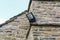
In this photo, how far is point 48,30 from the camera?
4453 mm

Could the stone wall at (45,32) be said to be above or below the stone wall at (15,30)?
above

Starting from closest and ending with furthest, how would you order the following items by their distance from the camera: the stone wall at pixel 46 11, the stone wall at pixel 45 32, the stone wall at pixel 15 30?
the stone wall at pixel 45 32, the stone wall at pixel 46 11, the stone wall at pixel 15 30

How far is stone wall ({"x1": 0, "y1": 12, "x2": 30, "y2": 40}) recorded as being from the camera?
18.8 ft

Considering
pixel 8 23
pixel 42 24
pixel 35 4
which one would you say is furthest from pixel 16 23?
pixel 42 24

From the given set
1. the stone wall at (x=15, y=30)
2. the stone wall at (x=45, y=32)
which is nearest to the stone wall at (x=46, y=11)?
the stone wall at (x=45, y=32)

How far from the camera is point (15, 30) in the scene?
586cm

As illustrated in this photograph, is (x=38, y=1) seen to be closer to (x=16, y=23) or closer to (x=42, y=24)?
(x=42, y=24)

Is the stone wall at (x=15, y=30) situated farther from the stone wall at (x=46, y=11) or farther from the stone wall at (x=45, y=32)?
the stone wall at (x=45, y=32)

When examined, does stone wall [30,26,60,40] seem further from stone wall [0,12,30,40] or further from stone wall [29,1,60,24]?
stone wall [0,12,30,40]

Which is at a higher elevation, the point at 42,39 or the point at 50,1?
the point at 50,1

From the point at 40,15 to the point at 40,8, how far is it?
21cm

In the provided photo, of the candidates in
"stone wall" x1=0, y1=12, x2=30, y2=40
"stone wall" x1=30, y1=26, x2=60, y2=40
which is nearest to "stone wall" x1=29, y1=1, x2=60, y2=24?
"stone wall" x1=30, y1=26, x2=60, y2=40

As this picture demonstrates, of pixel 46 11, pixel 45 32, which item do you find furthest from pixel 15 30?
pixel 45 32

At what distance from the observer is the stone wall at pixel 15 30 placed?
5727 millimetres
